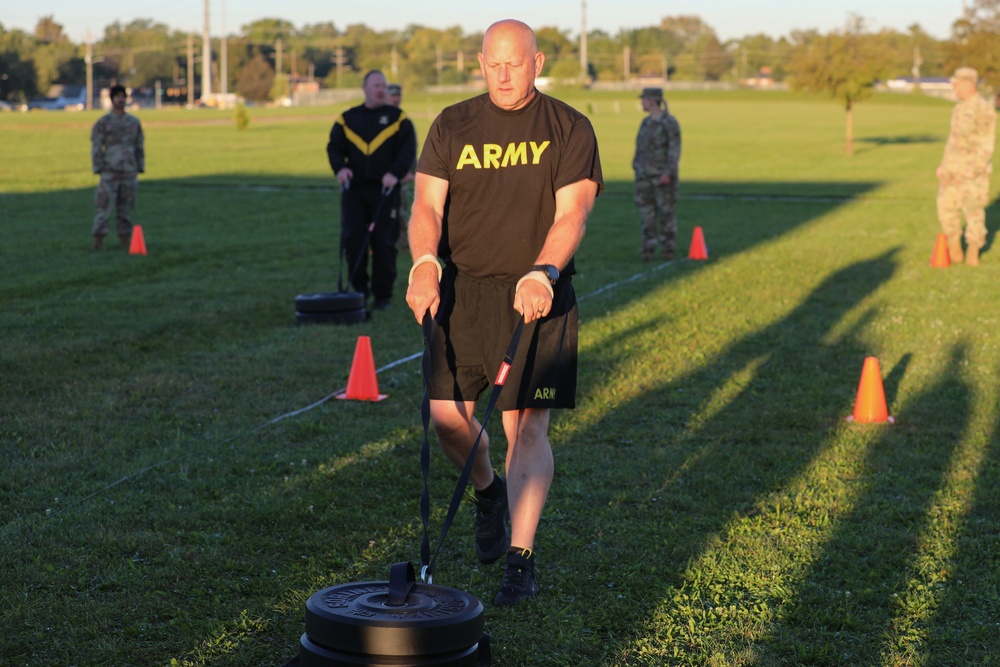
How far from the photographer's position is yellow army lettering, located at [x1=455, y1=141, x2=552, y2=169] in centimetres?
461

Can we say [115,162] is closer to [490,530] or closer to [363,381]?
[363,381]

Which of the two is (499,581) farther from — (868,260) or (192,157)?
(192,157)

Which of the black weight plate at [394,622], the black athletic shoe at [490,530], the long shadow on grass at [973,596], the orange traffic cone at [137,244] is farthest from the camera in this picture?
the orange traffic cone at [137,244]

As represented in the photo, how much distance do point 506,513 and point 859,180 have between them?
31.1m

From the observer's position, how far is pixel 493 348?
4.72 m

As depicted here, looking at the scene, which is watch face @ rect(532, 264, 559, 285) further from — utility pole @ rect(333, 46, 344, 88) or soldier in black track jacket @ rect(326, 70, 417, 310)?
utility pole @ rect(333, 46, 344, 88)

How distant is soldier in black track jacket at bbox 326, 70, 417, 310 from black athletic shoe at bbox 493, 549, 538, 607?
7184 millimetres

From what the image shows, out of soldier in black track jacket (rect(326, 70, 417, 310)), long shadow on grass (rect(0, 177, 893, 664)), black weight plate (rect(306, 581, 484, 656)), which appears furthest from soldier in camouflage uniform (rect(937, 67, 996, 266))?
black weight plate (rect(306, 581, 484, 656))

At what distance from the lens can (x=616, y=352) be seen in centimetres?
992

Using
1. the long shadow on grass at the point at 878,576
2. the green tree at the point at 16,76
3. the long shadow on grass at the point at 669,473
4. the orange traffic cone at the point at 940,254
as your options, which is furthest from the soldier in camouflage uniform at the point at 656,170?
the green tree at the point at 16,76

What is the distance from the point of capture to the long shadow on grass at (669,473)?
185 inches

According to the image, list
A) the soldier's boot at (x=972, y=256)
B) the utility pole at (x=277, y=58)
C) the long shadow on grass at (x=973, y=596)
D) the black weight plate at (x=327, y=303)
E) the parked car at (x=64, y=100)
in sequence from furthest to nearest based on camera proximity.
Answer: the utility pole at (x=277, y=58), the parked car at (x=64, y=100), the soldier's boot at (x=972, y=256), the black weight plate at (x=327, y=303), the long shadow on grass at (x=973, y=596)

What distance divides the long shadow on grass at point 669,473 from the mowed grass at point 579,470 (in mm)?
23

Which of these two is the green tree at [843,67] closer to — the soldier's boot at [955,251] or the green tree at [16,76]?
the soldier's boot at [955,251]
